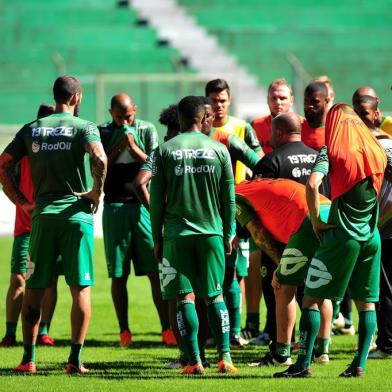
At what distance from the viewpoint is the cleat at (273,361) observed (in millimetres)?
8859

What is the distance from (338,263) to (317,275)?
173mm

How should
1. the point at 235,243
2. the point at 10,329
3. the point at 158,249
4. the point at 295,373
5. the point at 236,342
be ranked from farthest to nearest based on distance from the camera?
1. the point at 10,329
2. the point at 236,342
3. the point at 235,243
4. the point at 158,249
5. the point at 295,373

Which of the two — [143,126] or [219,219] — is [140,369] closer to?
[219,219]

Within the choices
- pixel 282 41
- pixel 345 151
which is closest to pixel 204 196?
pixel 345 151

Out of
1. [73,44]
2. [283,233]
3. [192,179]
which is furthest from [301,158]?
[73,44]

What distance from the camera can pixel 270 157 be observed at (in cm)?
891

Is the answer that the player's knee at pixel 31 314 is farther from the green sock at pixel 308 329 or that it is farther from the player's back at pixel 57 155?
the green sock at pixel 308 329

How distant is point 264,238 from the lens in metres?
8.85

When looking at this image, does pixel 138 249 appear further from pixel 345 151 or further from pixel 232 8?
pixel 232 8

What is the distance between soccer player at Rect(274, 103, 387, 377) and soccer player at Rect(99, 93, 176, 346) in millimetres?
2913

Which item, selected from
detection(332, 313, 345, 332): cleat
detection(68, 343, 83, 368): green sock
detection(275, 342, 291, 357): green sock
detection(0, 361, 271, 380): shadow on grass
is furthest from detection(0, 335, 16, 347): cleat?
detection(332, 313, 345, 332): cleat

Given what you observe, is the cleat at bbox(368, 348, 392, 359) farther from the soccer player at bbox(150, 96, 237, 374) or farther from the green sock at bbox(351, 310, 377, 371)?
the soccer player at bbox(150, 96, 237, 374)

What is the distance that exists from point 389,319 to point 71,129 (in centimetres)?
331

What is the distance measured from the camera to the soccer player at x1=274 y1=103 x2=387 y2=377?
25.6ft
